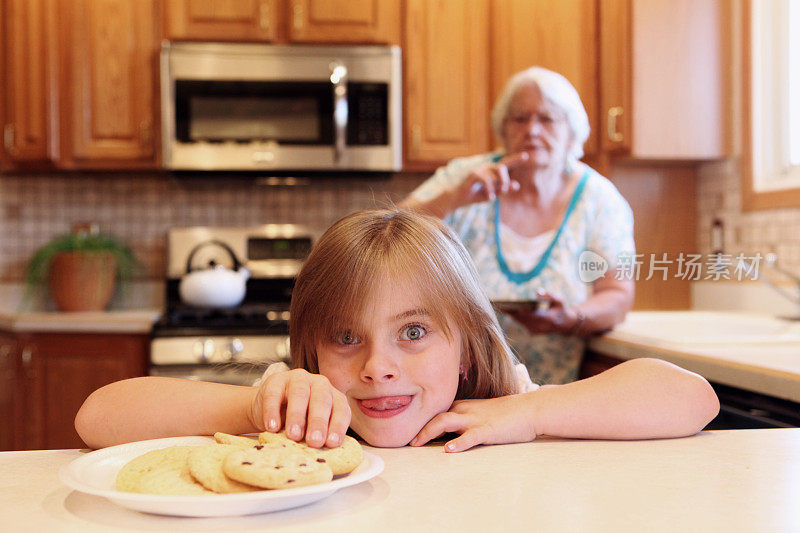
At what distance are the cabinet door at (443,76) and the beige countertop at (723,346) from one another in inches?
41.3

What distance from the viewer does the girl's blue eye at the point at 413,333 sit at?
91cm

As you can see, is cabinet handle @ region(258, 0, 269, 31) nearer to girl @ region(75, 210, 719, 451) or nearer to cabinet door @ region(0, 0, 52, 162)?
cabinet door @ region(0, 0, 52, 162)

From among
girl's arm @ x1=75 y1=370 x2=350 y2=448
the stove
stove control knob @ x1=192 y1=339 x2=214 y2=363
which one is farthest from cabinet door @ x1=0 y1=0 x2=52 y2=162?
girl's arm @ x1=75 y1=370 x2=350 y2=448

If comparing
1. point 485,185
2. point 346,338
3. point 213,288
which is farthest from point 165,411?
point 213,288

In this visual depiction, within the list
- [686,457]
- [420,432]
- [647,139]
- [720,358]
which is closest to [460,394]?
[420,432]

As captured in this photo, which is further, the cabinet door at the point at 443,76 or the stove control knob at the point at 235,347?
the cabinet door at the point at 443,76

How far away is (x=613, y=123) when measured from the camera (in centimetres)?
292

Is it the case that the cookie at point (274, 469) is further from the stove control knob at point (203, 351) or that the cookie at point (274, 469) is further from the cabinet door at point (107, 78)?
the cabinet door at point (107, 78)

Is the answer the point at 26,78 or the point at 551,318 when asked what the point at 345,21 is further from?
the point at 551,318

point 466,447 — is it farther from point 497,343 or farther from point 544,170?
point 544,170

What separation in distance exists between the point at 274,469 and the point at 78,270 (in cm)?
265

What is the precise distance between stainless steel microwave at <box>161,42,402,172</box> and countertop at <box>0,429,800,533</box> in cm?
235

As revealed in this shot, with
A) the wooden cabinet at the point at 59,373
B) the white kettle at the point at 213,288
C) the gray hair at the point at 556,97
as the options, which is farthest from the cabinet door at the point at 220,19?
the gray hair at the point at 556,97

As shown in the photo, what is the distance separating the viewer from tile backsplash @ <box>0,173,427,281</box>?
10.9 ft
